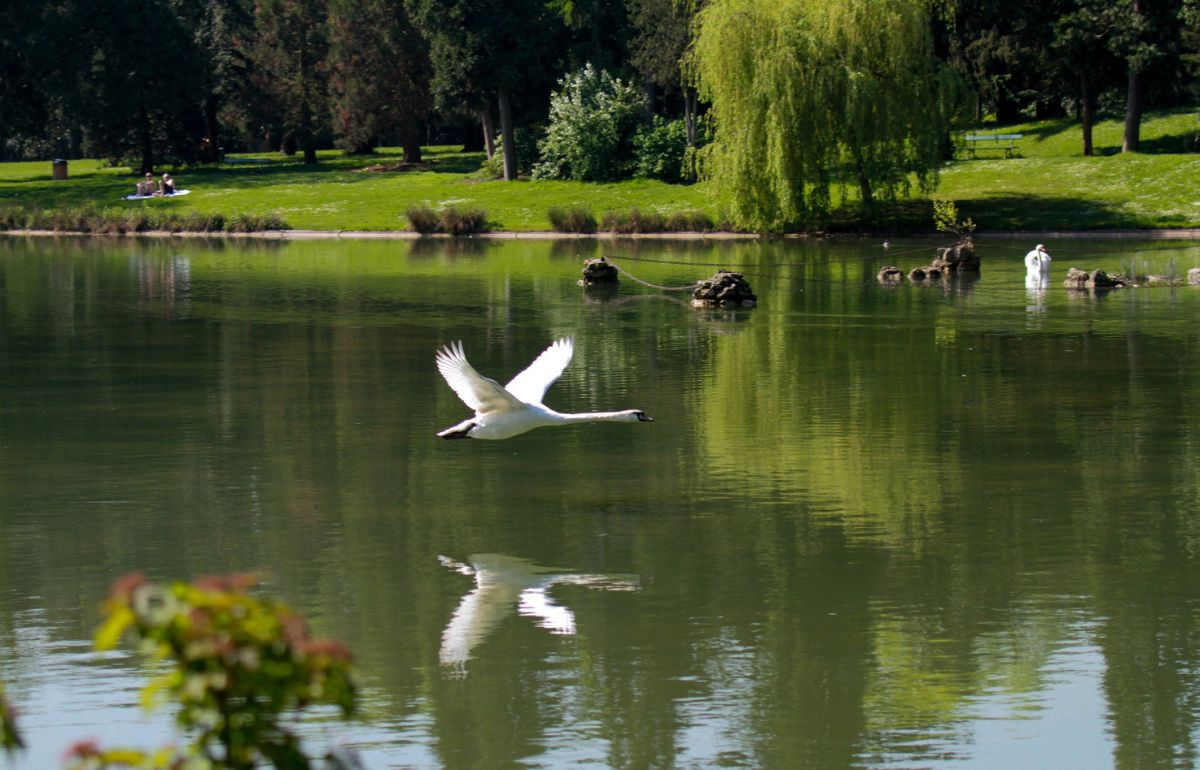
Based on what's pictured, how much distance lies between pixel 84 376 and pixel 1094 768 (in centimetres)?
1891

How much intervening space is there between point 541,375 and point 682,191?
48499mm

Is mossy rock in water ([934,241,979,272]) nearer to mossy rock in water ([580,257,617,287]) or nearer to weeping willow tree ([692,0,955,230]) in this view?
mossy rock in water ([580,257,617,287])

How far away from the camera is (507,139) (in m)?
73.4

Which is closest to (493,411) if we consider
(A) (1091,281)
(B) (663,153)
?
(A) (1091,281)

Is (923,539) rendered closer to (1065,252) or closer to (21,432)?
(21,432)

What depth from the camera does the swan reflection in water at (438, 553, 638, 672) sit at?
1208 cm

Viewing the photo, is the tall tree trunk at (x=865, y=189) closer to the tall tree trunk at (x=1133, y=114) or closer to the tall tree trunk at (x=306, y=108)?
the tall tree trunk at (x=1133, y=114)

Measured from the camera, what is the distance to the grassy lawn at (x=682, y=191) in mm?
56125

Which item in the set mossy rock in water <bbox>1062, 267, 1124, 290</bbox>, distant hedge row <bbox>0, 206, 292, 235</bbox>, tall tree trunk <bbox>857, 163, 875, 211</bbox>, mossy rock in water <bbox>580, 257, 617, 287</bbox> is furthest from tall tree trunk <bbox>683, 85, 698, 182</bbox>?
mossy rock in water <bbox>1062, 267, 1124, 290</bbox>

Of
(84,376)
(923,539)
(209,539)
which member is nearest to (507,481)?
(209,539)

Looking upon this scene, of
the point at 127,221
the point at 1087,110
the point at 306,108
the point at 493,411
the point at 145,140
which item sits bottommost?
the point at 493,411

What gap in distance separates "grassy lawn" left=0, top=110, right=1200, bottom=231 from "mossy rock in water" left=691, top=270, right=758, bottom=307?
18.6 metres

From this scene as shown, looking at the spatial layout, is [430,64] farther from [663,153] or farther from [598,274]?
[598,274]

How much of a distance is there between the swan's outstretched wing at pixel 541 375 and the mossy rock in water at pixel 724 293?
18784 millimetres
